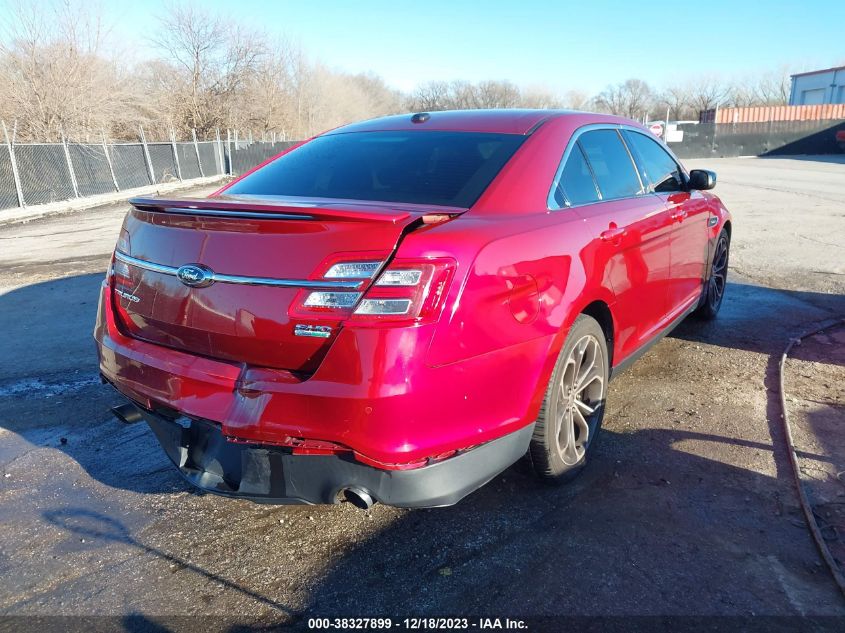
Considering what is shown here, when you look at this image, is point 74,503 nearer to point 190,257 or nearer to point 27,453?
point 27,453

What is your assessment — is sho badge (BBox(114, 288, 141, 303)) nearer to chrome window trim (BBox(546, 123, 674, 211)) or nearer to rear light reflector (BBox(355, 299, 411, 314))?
rear light reflector (BBox(355, 299, 411, 314))

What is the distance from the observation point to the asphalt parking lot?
2.24 metres

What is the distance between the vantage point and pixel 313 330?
205 centimetres

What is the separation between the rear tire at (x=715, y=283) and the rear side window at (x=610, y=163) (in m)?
1.80

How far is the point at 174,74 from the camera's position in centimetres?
4031

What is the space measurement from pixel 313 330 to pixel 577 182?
1660 mm

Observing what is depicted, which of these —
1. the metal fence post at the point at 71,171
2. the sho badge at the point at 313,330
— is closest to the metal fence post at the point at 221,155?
the metal fence post at the point at 71,171

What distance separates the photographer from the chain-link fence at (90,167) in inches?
638

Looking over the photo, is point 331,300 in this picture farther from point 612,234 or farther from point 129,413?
point 612,234

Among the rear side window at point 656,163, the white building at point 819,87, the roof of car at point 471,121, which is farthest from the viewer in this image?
the white building at point 819,87

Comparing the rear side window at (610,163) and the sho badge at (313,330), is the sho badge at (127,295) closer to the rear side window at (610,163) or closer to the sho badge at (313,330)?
the sho badge at (313,330)

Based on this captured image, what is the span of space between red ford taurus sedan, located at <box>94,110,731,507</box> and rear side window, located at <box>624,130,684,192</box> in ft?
3.37

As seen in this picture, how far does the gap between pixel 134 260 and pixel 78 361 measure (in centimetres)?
269

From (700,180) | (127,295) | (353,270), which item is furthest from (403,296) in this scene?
(700,180)
